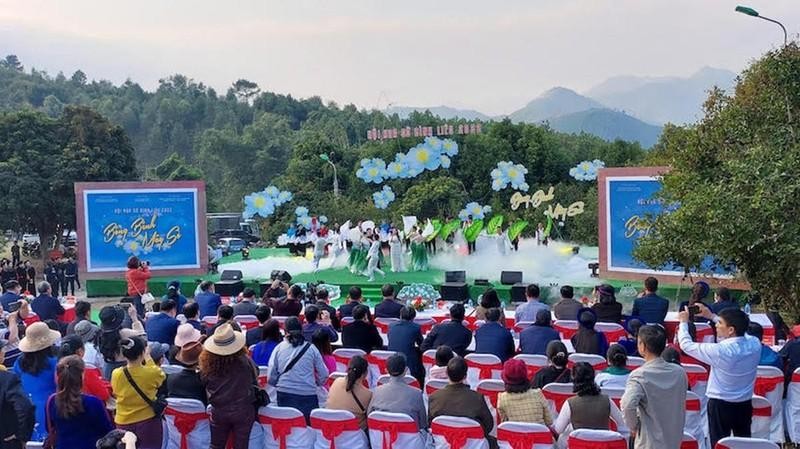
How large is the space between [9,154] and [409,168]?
15089mm

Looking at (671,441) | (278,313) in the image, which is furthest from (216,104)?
(671,441)

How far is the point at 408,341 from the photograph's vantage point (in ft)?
22.0

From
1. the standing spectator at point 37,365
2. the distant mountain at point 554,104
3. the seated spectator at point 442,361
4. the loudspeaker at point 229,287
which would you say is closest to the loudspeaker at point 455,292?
the loudspeaker at point 229,287

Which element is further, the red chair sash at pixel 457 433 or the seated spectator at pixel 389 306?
the seated spectator at pixel 389 306

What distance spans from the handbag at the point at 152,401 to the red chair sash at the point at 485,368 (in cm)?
248

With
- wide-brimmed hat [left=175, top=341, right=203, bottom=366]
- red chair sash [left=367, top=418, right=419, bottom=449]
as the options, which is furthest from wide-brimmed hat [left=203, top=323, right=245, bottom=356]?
red chair sash [left=367, top=418, right=419, bottom=449]

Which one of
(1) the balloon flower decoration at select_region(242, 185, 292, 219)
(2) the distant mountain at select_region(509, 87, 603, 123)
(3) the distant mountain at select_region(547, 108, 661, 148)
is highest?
(2) the distant mountain at select_region(509, 87, 603, 123)

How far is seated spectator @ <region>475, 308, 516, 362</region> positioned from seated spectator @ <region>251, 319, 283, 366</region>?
5.75 ft

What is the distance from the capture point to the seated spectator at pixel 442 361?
5.25m

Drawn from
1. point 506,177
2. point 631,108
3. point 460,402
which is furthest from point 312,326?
point 631,108

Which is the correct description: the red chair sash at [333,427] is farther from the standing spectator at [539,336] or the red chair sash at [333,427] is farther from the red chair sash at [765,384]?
the red chair sash at [765,384]

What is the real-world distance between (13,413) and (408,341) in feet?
10.7

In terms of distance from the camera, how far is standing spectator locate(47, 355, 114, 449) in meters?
4.04

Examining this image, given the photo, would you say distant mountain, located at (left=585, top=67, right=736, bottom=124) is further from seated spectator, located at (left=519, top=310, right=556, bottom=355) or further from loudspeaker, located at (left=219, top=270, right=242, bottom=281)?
seated spectator, located at (left=519, top=310, right=556, bottom=355)
